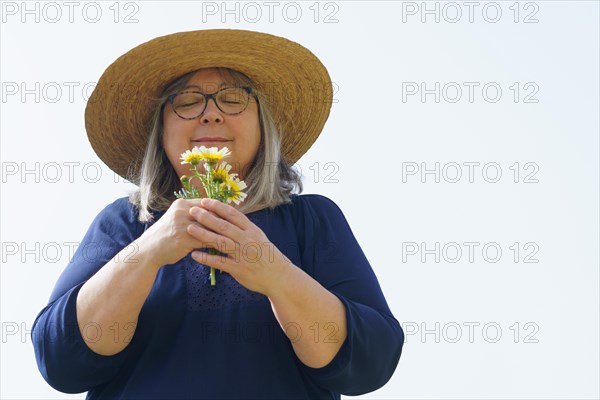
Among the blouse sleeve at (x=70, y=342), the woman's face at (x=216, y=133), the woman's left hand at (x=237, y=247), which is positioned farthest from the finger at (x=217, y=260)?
the woman's face at (x=216, y=133)

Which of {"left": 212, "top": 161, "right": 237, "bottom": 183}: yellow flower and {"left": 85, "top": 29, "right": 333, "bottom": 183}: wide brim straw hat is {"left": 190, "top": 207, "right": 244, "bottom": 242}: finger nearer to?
{"left": 212, "top": 161, "right": 237, "bottom": 183}: yellow flower

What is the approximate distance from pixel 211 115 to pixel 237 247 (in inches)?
31.7

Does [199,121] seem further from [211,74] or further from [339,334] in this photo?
[339,334]

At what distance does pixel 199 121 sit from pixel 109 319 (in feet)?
2.94

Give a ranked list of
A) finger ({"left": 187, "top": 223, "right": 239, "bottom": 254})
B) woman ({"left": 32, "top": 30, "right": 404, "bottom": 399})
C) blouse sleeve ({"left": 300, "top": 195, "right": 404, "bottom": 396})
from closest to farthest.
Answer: finger ({"left": 187, "top": 223, "right": 239, "bottom": 254})
woman ({"left": 32, "top": 30, "right": 404, "bottom": 399})
blouse sleeve ({"left": 300, "top": 195, "right": 404, "bottom": 396})

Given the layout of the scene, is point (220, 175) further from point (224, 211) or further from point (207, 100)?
point (207, 100)

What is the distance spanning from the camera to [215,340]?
126 inches

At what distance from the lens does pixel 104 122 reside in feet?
13.3

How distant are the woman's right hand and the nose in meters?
0.64

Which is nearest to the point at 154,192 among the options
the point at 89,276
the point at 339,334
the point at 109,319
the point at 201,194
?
the point at 201,194

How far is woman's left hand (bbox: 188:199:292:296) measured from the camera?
2904 millimetres

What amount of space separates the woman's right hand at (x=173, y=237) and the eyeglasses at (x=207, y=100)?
0.72 m

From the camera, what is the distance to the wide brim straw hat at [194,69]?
380 centimetres

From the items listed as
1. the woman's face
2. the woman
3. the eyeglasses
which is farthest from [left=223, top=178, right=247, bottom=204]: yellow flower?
the eyeglasses
